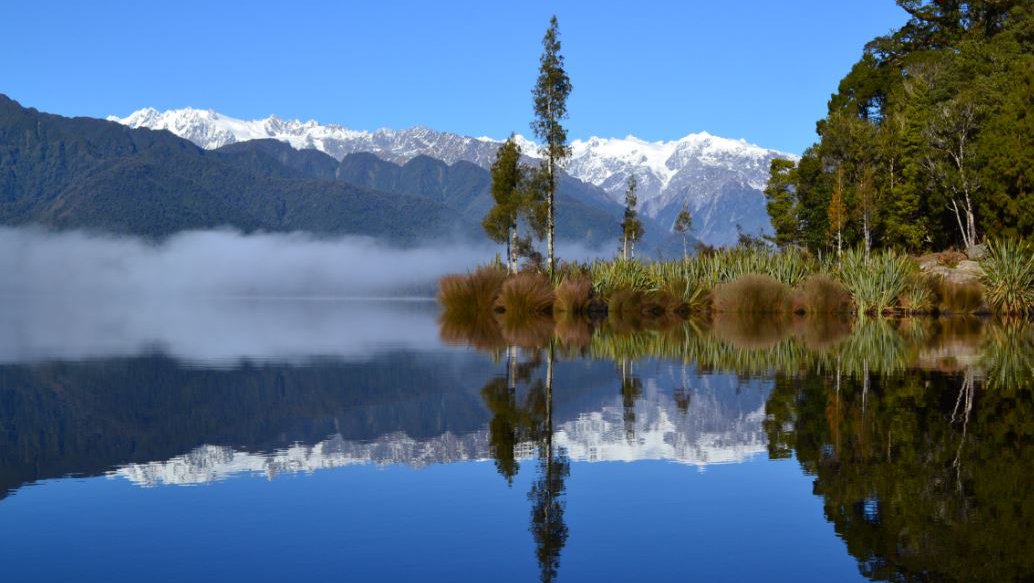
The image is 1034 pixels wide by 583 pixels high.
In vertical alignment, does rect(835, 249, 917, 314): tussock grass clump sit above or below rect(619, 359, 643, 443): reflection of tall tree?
above

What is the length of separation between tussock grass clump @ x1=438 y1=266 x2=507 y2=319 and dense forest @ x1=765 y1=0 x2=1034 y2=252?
63.3 feet

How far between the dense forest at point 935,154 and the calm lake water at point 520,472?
3369 cm

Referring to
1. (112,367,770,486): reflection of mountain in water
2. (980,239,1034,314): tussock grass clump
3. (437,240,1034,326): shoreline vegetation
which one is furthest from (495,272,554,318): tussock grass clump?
(112,367,770,486): reflection of mountain in water

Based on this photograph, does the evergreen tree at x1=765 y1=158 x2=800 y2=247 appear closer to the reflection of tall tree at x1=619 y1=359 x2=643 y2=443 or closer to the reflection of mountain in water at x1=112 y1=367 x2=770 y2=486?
the reflection of tall tree at x1=619 y1=359 x2=643 y2=443

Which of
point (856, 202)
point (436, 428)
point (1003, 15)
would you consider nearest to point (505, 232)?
point (856, 202)

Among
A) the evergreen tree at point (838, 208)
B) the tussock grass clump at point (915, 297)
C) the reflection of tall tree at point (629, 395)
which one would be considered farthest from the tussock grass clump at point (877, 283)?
the reflection of tall tree at point (629, 395)

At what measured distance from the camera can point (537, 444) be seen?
8.84 metres

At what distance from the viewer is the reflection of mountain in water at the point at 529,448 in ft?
25.6

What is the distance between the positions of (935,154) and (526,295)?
85.2ft

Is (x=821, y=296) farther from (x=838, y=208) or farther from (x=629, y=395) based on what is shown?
(x=629, y=395)

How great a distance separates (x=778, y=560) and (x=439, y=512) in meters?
2.14

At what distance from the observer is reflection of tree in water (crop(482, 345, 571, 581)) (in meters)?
5.71

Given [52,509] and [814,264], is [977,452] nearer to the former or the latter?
[52,509]

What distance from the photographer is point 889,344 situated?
20891 millimetres
